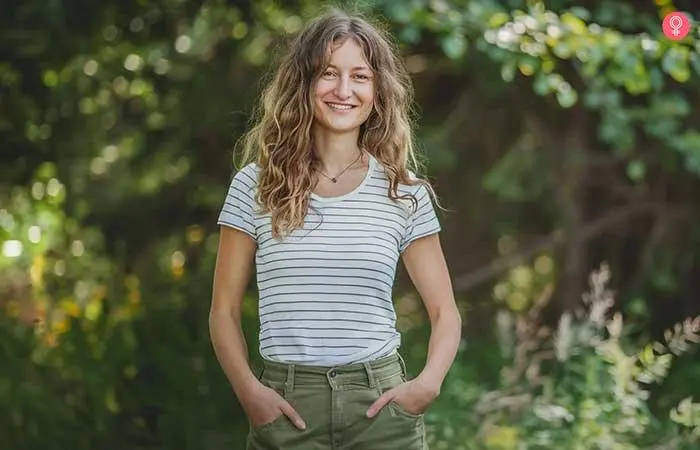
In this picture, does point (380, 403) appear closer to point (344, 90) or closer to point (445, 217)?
point (344, 90)

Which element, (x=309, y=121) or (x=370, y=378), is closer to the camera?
(x=370, y=378)

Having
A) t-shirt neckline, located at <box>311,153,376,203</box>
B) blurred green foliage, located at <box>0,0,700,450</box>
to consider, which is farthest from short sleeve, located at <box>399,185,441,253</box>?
A: blurred green foliage, located at <box>0,0,700,450</box>

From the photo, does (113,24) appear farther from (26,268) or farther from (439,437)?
(439,437)

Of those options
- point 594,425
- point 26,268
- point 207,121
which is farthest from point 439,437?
point 26,268

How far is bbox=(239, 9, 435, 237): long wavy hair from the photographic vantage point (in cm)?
278

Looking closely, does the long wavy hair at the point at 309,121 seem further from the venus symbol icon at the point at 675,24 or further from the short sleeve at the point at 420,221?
the venus symbol icon at the point at 675,24

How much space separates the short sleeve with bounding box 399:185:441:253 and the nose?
0.25 meters

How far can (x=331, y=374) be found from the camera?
2689 millimetres

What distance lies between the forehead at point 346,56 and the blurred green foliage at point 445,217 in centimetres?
119

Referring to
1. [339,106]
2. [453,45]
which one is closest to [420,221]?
[339,106]

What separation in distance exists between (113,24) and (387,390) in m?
3.05

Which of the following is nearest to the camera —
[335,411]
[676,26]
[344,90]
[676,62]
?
[335,411]

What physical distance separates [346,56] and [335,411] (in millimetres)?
734

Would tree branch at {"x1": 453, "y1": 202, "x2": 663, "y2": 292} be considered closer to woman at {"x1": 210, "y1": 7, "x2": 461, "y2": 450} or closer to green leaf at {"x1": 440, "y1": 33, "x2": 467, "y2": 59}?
green leaf at {"x1": 440, "y1": 33, "x2": 467, "y2": 59}
